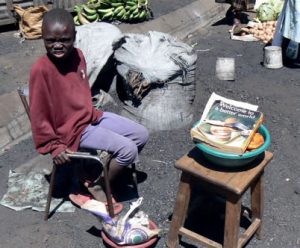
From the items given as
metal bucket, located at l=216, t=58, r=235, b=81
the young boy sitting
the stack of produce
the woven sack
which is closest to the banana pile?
the woven sack

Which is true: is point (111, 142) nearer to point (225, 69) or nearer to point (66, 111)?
point (66, 111)

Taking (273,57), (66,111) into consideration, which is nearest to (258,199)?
(66,111)

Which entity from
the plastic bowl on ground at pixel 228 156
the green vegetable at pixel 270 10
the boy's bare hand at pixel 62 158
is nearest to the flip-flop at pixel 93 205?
the boy's bare hand at pixel 62 158

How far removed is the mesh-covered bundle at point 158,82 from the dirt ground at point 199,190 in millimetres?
182

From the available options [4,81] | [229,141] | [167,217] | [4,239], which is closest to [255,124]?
[229,141]

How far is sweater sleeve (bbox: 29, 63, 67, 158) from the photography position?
334 centimetres

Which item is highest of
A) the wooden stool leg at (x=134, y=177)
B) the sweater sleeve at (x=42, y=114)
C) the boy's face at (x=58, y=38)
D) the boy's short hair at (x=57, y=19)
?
the boy's short hair at (x=57, y=19)

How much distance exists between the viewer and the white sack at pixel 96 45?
5.16 meters

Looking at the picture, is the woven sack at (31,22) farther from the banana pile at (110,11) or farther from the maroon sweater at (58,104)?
the maroon sweater at (58,104)

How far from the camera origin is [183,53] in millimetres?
4973

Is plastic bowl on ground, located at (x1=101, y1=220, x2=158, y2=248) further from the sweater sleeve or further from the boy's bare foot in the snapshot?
the sweater sleeve

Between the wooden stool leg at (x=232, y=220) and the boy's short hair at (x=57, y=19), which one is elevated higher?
the boy's short hair at (x=57, y=19)

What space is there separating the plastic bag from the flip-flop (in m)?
0.09

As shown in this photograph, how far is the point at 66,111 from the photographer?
3.50 metres
